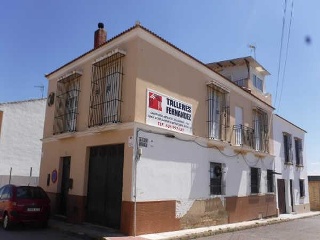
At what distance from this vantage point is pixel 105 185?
11.6m

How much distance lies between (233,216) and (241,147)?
3.27 metres

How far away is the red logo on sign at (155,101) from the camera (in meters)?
11.3

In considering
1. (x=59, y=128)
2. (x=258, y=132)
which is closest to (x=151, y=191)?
(x=59, y=128)

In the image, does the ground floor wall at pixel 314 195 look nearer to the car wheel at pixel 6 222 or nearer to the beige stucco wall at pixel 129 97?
the beige stucco wall at pixel 129 97

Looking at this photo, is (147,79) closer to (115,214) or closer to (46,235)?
(115,214)

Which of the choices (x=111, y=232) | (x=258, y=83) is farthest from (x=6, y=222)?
(x=258, y=83)

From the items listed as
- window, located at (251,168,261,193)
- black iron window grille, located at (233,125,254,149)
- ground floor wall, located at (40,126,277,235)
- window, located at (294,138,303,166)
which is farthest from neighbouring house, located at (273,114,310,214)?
ground floor wall, located at (40,126,277,235)

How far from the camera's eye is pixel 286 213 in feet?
71.2

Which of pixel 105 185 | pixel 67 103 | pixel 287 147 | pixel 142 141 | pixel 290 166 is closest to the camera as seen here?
pixel 142 141

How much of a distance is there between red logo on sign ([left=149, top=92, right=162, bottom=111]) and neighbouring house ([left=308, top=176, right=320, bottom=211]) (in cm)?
2241

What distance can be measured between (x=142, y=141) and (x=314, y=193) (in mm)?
23415

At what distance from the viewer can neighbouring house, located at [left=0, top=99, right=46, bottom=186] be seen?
73.6 ft

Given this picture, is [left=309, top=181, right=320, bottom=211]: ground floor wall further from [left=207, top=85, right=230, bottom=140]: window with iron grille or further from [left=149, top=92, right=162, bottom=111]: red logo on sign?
[left=149, top=92, right=162, bottom=111]: red logo on sign

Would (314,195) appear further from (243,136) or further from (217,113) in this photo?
(217,113)
